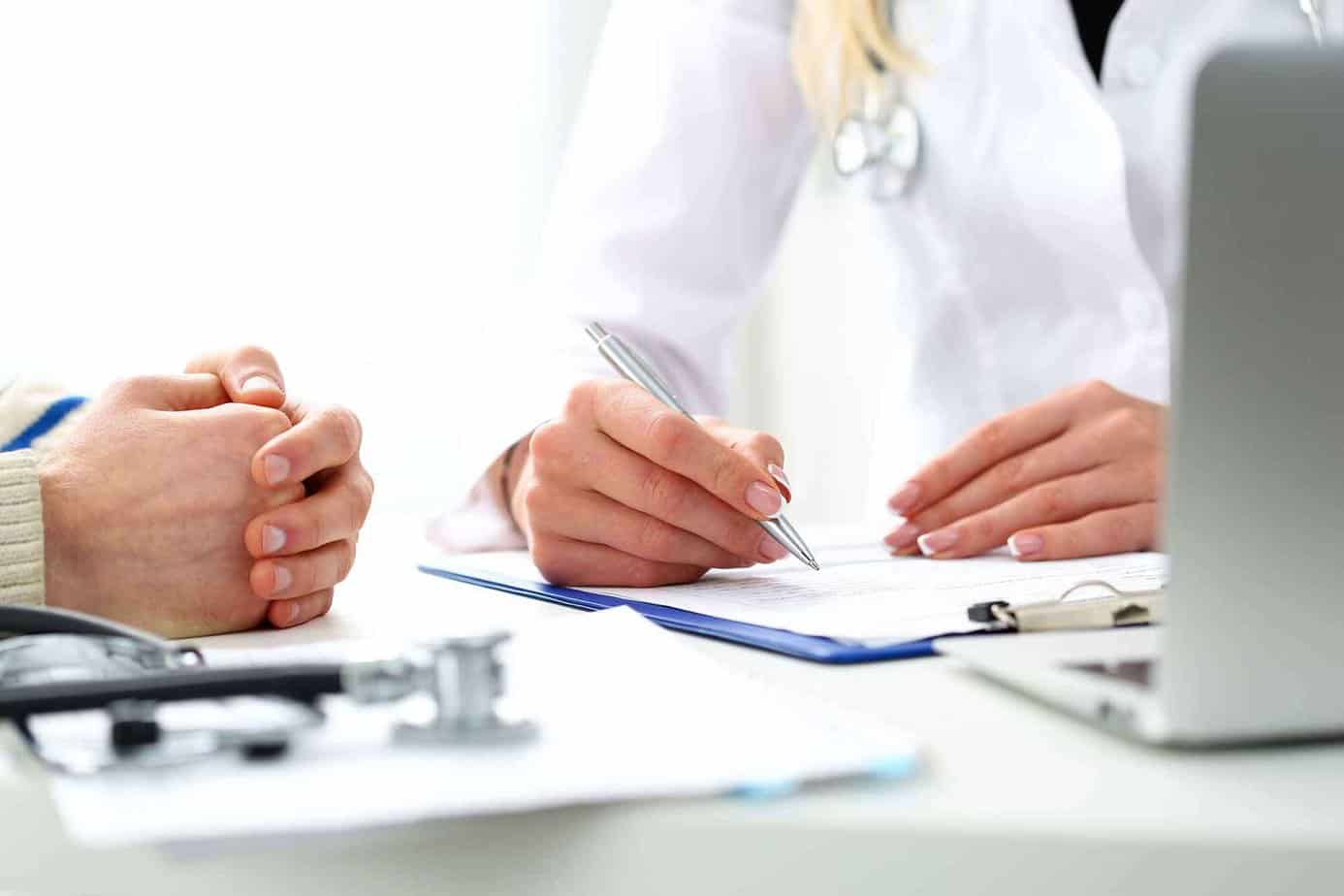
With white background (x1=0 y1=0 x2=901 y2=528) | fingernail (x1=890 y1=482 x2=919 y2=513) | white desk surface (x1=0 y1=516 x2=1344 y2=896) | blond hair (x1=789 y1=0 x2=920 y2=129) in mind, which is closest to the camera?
white desk surface (x1=0 y1=516 x2=1344 y2=896)

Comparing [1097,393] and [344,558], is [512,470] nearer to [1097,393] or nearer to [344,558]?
[344,558]

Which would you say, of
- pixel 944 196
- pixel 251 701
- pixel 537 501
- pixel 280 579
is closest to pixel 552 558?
pixel 537 501

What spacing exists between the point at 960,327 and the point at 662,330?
25 cm

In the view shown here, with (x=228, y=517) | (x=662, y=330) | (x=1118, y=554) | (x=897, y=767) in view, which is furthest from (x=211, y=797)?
(x=662, y=330)

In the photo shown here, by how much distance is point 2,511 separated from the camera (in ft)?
2.03

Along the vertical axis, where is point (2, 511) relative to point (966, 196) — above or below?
below

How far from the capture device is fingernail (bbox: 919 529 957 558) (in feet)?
2.53

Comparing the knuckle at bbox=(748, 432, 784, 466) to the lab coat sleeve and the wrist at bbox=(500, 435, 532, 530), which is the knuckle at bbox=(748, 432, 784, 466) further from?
the lab coat sleeve

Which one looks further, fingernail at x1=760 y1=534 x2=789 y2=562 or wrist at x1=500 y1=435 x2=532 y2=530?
wrist at x1=500 y1=435 x2=532 y2=530

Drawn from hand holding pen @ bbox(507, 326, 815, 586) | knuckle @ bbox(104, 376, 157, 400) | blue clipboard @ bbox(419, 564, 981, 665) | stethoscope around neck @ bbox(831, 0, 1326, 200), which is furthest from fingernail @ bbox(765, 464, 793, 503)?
stethoscope around neck @ bbox(831, 0, 1326, 200)

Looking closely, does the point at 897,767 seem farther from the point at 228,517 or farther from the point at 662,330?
the point at 662,330

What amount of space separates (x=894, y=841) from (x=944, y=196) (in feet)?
2.99

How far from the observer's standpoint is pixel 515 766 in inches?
13.3

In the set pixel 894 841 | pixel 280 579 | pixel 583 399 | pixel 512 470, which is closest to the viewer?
pixel 894 841
